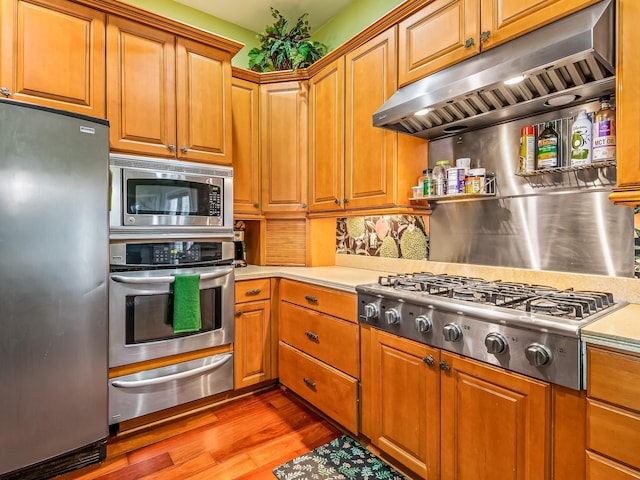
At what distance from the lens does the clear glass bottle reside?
1.92 m

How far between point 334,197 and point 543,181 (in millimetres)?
1244

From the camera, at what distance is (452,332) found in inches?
52.6

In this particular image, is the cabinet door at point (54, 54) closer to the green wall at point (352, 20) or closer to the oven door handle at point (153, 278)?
the oven door handle at point (153, 278)

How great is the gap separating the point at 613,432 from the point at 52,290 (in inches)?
85.7

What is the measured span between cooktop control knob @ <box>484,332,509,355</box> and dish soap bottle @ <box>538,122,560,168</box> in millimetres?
892

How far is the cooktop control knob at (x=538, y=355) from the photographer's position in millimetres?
1082

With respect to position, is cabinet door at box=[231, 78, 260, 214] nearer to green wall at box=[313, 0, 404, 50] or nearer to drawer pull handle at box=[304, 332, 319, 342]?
green wall at box=[313, 0, 404, 50]

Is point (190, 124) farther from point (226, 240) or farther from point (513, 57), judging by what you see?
point (513, 57)

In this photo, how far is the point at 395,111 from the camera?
179 centimetres

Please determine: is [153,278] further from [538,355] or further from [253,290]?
[538,355]

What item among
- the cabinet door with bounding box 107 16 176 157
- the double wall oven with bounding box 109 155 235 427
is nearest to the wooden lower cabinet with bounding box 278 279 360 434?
the double wall oven with bounding box 109 155 235 427

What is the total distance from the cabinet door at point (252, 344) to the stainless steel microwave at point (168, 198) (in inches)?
21.6

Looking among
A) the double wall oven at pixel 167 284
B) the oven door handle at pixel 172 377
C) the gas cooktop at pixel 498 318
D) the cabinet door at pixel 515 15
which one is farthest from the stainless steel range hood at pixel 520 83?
the oven door handle at pixel 172 377

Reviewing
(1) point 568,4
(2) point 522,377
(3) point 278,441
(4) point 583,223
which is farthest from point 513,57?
(3) point 278,441
